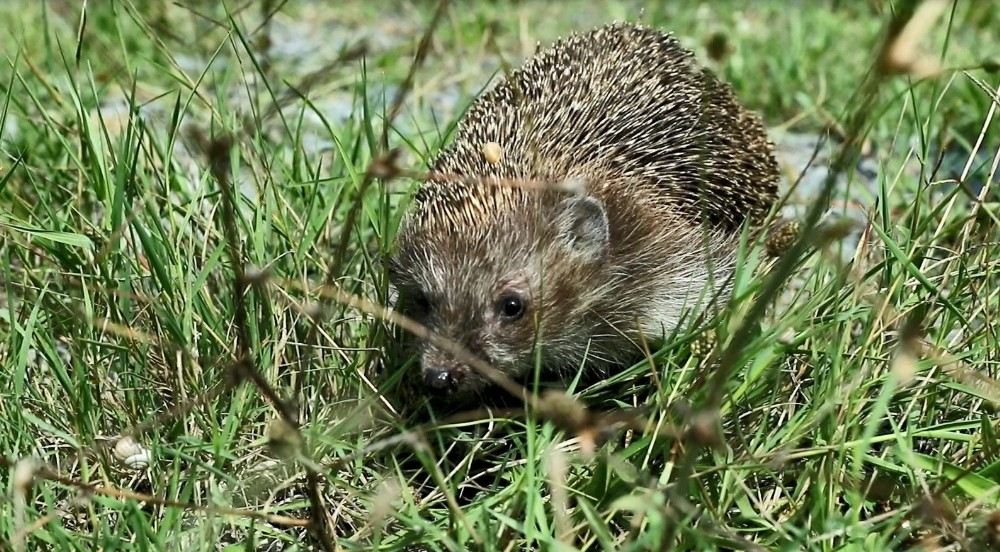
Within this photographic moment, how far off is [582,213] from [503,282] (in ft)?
1.11

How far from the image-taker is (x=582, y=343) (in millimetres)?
3199

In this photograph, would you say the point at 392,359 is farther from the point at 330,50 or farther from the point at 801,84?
the point at 330,50

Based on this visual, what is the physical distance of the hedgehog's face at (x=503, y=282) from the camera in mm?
3061

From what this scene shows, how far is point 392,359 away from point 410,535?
2.68 feet

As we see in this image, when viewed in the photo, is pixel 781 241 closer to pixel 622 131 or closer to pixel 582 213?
pixel 622 131

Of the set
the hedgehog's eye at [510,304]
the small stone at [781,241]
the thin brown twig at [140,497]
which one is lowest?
the small stone at [781,241]

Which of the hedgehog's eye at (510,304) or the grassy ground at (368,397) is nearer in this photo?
the grassy ground at (368,397)

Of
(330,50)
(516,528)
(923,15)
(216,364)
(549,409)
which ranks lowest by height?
(516,528)

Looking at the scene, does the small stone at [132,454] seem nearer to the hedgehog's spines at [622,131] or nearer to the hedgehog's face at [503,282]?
the hedgehog's face at [503,282]

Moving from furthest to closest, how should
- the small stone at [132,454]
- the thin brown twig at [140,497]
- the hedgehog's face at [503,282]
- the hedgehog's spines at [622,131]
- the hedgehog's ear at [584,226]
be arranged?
the hedgehog's spines at [622,131] < the hedgehog's ear at [584,226] < the hedgehog's face at [503,282] < the small stone at [132,454] < the thin brown twig at [140,497]

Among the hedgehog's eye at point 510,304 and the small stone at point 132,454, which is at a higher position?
the small stone at point 132,454

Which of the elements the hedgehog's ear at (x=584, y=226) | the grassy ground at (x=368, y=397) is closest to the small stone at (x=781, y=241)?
the grassy ground at (x=368, y=397)

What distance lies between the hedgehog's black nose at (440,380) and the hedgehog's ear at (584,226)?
560mm

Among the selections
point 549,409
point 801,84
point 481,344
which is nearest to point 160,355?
point 481,344
